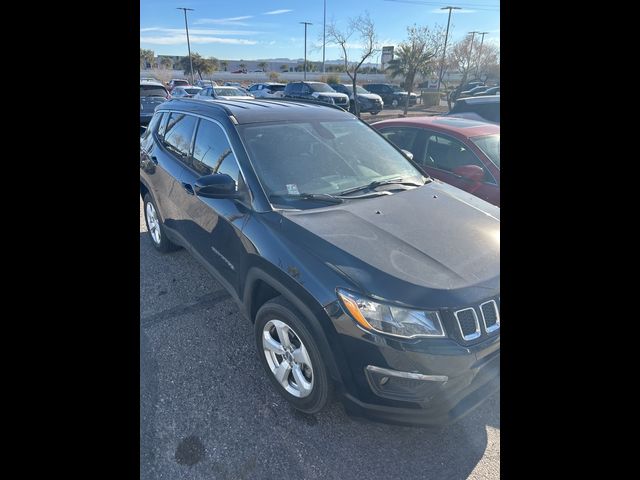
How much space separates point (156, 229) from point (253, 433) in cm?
286

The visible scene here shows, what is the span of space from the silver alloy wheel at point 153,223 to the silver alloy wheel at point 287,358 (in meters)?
2.40

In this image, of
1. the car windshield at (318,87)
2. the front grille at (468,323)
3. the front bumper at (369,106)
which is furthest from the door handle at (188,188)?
the front bumper at (369,106)

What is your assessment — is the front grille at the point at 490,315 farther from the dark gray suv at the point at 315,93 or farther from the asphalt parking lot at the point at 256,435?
the dark gray suv at the point at 315,93

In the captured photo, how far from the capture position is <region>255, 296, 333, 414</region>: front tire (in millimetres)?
1945

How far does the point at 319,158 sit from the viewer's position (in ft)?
9.16

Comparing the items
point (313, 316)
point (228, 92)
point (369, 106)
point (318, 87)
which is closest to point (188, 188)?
point (313, 316)

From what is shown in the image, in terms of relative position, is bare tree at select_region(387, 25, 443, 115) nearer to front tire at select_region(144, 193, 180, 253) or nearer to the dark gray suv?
the dark gray suv

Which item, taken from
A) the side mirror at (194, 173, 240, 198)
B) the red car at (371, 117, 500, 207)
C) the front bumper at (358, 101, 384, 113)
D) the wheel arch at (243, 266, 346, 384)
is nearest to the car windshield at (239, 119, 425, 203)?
the side mirror at (194, 173, 240, 198)
